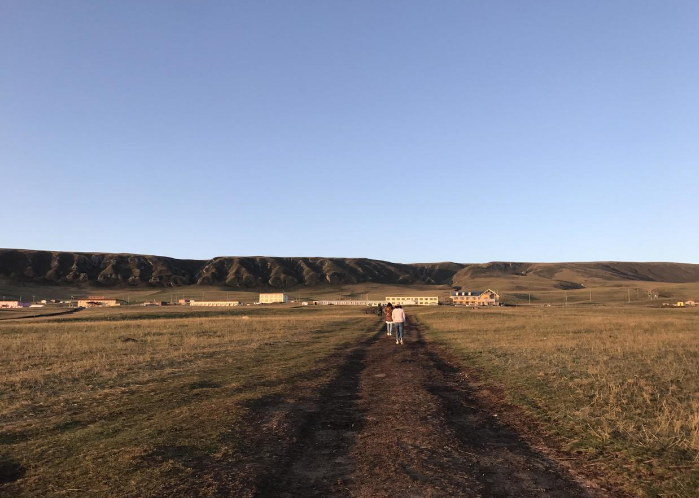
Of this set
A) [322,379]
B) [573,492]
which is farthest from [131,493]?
[322,379]

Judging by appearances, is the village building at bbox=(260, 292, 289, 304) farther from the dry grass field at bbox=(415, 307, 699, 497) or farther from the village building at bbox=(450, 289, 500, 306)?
the dry grass field at bbox=(415, 307, 699, 497)

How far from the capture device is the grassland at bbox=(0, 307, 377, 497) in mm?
6179

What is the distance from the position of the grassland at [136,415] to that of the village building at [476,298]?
141 m

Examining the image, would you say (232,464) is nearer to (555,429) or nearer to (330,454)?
(330,454)

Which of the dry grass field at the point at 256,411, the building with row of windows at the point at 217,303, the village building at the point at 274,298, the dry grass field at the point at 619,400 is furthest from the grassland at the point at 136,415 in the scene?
the village building at the point at 274,298

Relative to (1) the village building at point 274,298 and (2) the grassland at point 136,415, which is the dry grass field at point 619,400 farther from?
(1) the village building at point 274,298

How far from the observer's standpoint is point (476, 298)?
6442 inches

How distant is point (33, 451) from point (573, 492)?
8.18 m

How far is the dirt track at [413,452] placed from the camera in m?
5.83

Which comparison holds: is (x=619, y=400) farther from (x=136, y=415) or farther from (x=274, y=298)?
(x=274, y=298)

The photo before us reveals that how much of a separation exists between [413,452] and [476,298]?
163232 mm

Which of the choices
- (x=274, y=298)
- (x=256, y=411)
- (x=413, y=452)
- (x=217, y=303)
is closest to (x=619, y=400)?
(x=413, y=452)

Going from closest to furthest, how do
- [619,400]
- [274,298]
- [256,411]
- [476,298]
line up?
[256,411], [619,400], [476,298], [274,298]

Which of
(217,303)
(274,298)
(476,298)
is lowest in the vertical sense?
(217,303)
